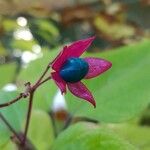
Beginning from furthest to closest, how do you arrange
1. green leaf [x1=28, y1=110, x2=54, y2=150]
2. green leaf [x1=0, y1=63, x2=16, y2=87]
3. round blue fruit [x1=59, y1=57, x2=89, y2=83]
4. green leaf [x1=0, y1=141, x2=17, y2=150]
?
green leaf [x1=0, y1=63, x2=16, y2=87] → green leaf [x1=28, y1=110, x2=54, y2=150] → green leaf [x1=0, y1=141, x2=17, y2=150] → round blue fruit [x1=59, y1=57, x2=89, y2=83]

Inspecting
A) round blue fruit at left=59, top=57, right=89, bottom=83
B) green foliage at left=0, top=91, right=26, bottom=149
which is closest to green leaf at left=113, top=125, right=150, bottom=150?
green foliage at left=0, top=91, right=26, bottom=149

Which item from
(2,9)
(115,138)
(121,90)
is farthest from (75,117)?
(2,9)

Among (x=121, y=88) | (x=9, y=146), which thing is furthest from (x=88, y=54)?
(x=9, y=146)

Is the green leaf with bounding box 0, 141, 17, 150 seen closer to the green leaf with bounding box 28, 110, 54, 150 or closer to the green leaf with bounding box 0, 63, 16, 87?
the green leaf with bounding box 28, 110, 54, 150

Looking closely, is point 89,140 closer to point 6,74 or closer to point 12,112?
point 12,112

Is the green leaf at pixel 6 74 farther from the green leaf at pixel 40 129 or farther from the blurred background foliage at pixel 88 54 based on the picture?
the green leaf at pixel 40 129

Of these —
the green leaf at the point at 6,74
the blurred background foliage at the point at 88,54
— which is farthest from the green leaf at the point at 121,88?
the green leaf at the point at 6,74

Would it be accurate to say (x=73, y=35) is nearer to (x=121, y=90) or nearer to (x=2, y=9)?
(x=2, y=9)
